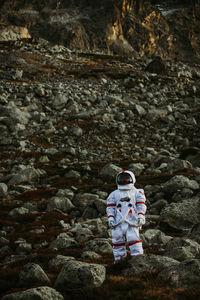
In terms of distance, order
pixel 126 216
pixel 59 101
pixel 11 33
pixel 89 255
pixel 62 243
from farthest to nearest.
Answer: pixel 11 33, pixel 59 101, pixel 62 243, pixel 89 255, pixel 126 216

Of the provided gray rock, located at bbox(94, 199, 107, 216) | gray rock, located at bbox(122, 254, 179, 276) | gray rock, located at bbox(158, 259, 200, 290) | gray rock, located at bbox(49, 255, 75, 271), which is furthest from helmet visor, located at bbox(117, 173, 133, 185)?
gray rock, located at bbox(94, 199, 107, 216)

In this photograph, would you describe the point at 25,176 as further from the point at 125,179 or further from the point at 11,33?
the point at 11,33

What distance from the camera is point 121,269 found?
7.33 metres

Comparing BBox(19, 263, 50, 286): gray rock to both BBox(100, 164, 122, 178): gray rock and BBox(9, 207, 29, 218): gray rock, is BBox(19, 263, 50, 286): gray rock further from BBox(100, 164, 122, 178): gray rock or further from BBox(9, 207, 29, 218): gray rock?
BBox(100, 164, 122, 178): gray rock

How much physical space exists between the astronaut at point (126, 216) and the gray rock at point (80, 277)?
8.48ft

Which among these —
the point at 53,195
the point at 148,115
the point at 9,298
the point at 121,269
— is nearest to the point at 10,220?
the point at 53,195

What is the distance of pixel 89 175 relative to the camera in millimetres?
24719

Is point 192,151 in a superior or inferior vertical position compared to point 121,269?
inferior

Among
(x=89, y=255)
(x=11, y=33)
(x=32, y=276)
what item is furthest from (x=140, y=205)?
(x=11, y=33)

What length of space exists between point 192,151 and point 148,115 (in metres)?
13.8

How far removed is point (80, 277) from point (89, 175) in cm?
1860

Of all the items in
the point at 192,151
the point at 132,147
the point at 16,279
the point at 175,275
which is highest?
the point at 175,275

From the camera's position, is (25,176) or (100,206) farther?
(25,176)

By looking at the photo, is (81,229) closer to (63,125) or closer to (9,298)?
(9,298)
